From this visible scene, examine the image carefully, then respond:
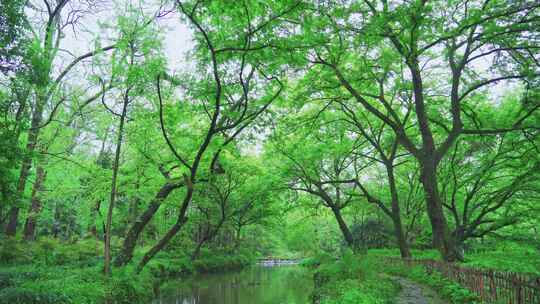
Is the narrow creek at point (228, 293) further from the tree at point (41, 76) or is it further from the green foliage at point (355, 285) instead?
the tree at point (41, 76)

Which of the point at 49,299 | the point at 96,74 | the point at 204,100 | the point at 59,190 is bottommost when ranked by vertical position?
the point at 49,299

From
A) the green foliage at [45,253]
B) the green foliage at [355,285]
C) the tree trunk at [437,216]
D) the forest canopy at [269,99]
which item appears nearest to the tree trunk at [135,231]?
the forest canopy at [269,99]

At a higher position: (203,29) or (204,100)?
(203,29)

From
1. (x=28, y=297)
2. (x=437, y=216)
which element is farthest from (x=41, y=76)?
(x=437, y=216)

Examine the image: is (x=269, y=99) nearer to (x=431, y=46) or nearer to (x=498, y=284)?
(x=431, y=46)

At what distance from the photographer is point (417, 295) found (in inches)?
387

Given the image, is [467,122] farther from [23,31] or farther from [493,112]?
[23,31]

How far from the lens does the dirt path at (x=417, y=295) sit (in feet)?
29.1

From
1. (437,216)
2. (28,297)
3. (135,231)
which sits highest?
(437,216)

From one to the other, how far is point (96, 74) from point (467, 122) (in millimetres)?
15848

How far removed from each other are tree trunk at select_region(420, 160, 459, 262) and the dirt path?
1603 millimetres

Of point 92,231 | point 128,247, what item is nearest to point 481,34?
point 128,247

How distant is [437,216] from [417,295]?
331cm

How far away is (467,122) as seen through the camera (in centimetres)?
1572
